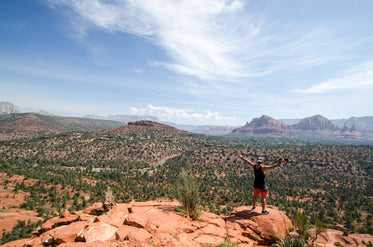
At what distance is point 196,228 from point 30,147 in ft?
314

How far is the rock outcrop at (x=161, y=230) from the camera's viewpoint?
5.62 meters

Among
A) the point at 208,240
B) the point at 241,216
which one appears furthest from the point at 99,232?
the point at 241,216

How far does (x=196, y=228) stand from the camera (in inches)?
264

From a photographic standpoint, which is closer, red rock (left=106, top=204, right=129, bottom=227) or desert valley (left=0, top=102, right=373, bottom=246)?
desert valley (left=0, top=102, right=373, bottom=246)

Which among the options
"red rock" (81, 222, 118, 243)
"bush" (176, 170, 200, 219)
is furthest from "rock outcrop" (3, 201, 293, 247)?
"bush" (176, 170, 200, 219)

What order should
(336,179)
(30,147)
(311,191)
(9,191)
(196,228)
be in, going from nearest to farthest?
(196,228), (9,191), (311,191), (336,179), (30,147)

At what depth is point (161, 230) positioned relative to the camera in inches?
243

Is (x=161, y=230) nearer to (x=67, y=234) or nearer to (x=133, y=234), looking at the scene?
(x=133, y=234)

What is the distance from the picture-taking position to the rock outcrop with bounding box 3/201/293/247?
5617mm

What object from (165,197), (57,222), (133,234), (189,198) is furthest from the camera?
(165,197)

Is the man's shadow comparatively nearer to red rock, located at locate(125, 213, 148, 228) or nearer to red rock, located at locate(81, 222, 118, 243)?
red rock, located at locate(125, 213, 148, 228)

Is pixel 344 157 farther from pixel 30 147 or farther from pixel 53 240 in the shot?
pixel 30 147

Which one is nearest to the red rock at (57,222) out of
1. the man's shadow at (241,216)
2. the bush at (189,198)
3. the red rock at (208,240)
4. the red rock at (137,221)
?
the red rock at (137,221)

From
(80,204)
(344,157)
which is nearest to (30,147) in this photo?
(80,204)
